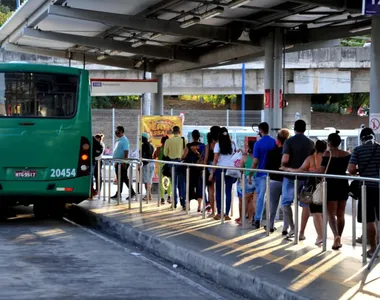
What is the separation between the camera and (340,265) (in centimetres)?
981

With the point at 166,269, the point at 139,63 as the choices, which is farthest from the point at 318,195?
the point at 139,63

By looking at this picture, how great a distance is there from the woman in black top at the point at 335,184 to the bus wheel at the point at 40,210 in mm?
7739

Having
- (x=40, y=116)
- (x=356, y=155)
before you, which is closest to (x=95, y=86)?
(x=40, y=116)

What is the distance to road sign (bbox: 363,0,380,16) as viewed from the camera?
8.81 metres

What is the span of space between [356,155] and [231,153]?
459 cm

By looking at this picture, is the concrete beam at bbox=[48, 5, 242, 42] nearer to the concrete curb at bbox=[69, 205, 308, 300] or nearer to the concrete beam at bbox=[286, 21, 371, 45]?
the concrete beam at bbox=[286, 21, 371, 45]

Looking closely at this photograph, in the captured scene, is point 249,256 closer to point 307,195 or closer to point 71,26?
point 307,195

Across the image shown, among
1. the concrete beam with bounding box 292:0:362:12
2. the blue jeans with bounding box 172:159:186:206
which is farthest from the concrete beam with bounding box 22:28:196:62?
the concrete beam with bounding box 292:0:362:12

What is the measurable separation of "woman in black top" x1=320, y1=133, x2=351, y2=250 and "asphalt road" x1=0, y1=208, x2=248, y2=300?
2.19 m

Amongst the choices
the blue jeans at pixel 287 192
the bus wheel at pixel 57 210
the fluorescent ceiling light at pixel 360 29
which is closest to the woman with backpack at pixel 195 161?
the bus wheel at pixel 57 210

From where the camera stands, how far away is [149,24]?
17578 millimetres

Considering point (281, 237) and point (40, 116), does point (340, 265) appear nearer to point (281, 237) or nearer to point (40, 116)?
point (281, 237)

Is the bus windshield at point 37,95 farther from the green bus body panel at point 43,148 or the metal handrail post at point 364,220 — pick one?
the metal handrail post at point 364,220

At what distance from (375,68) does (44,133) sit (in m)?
6.41
